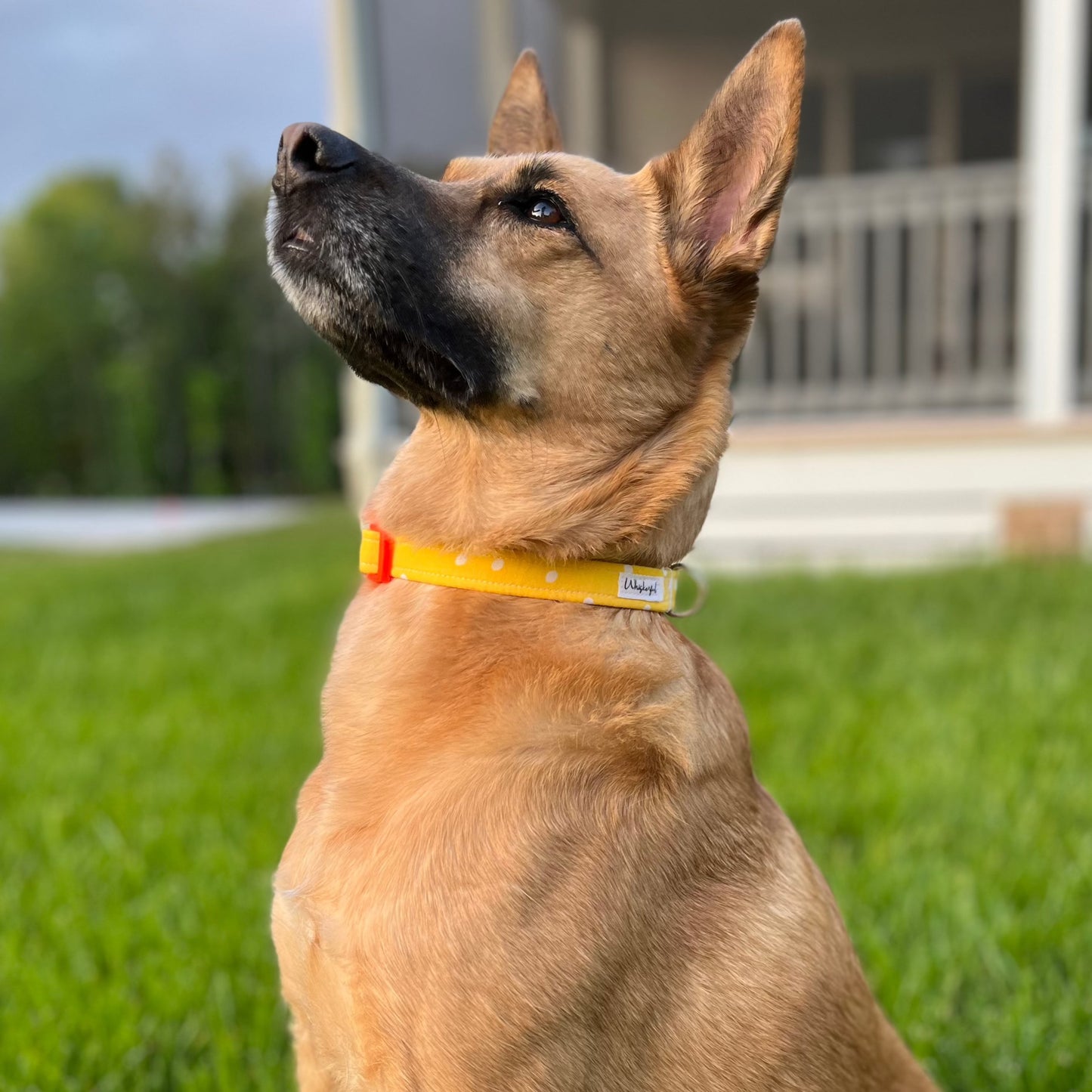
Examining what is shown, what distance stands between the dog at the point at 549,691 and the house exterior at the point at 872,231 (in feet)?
13.9

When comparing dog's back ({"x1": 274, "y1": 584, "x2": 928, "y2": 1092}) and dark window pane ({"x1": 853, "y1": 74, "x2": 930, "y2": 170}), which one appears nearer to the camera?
dog's back ({"x1": 274, "y1": 584, "x2": 928, "y2": 1092})

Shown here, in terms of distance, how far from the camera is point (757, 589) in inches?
249

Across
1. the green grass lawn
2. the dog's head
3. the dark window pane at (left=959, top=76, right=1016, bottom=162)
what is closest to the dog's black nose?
the dog's head

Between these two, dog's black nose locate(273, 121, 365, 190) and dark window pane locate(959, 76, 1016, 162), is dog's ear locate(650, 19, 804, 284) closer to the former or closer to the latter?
dog's black nose locate(273, 121, 365, 190)

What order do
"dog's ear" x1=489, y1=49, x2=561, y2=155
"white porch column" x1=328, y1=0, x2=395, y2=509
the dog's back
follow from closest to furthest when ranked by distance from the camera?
1. the dog's back
2. "dog's ear" x1=489, y1=49, x2=561, y2=155
3. "white porch column" x1=328, y1=0, x2=395, y2=509

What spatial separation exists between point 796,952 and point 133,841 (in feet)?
7.80

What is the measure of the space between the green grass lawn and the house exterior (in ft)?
3.44

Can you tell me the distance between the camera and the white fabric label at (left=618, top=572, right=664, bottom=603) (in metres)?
1.44

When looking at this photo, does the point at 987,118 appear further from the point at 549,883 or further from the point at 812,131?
the point at 549,883

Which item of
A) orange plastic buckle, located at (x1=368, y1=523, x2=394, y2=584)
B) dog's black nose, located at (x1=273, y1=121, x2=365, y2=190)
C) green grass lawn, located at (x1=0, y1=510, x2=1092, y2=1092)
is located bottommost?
green grass lawn, located at (x1=0, y1=510, x2=1092, y2=1092)

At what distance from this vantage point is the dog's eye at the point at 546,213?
1.66 m

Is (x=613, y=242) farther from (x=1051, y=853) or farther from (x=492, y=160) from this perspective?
(x=1051, y=853)

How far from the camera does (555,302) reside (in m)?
1.63

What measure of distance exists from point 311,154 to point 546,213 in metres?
0.37
